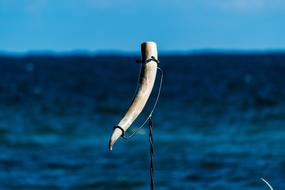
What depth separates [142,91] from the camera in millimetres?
3660

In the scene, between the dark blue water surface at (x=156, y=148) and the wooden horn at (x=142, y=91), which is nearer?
the wooden horn at (x=142, y=91)

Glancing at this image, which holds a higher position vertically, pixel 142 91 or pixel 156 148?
pixel 156 148

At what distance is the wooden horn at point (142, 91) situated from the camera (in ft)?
11.8

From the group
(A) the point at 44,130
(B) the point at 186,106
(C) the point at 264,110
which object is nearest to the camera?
(A) the point at 44,130

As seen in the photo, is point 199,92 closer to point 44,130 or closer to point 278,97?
point 278,97

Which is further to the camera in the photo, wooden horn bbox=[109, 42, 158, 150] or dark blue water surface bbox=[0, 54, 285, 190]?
dark blue water surface bbox=[0, 54, 285, 190]

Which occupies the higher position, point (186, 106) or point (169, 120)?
point (186, 106)

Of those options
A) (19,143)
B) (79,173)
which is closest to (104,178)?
(79,173)

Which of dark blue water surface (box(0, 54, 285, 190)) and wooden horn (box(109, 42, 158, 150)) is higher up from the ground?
dark blue water surface (box(0, 54, 285, 190))

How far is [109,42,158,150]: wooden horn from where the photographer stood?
11.8 feet

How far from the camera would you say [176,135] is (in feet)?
67.2

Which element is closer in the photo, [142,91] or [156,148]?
[142,91]

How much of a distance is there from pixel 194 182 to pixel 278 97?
781 inches

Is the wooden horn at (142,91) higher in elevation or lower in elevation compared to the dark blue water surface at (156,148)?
lower
